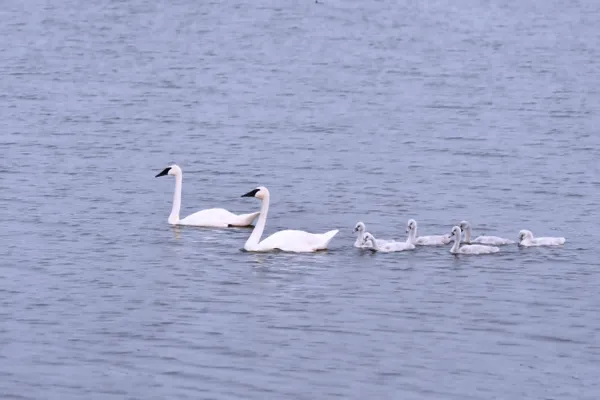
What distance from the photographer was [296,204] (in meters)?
22.8

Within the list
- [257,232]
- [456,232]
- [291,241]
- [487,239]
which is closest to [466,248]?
[456,232]

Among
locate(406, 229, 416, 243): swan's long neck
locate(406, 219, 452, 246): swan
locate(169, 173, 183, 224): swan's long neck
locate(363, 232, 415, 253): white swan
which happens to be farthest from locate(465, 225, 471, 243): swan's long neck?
locate(169, 173, 183, 224): swan's long neck

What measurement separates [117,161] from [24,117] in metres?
5.13

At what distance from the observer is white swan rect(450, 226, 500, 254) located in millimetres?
19000

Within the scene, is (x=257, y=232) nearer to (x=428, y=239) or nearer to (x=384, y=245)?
(x=384, y=245)

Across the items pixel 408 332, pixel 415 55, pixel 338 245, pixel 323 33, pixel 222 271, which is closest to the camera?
pixel 408 332

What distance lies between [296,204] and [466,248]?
4.43m

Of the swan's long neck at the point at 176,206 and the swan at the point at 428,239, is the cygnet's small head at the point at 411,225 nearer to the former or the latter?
the swan at the point at 428,239

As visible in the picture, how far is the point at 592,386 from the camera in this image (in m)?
13.5

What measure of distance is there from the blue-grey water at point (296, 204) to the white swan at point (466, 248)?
12 centimetres

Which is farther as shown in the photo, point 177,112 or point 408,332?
point 177,112

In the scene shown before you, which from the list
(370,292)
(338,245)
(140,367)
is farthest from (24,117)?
(140,367)

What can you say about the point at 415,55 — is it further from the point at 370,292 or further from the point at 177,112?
the point at 370,292

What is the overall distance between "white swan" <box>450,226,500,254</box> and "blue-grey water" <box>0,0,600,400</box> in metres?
0.12
